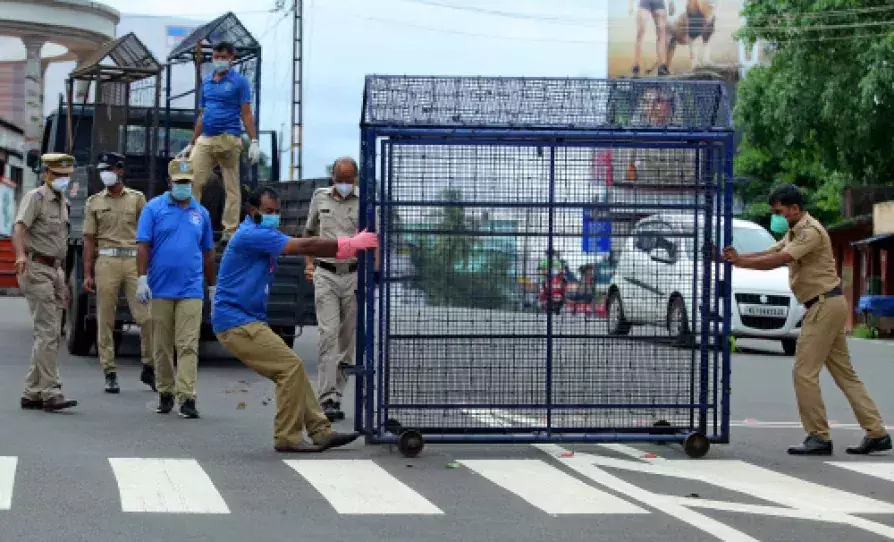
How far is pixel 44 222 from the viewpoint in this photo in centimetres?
1318

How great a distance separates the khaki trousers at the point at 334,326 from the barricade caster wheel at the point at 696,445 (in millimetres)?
2976

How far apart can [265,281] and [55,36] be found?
41121mm

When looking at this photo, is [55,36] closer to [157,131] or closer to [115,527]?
[157,131]

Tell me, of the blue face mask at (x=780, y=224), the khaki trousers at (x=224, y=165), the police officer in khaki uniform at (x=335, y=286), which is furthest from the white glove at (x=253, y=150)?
the blue face mask at (x=780, y=224)

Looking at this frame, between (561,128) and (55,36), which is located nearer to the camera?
(561,128)

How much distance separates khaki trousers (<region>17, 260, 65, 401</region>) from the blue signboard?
4662 millimetres

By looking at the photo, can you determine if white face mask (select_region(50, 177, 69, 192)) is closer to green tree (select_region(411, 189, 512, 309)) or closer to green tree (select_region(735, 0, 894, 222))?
green tree (select_region(411, 189, 512, 309))

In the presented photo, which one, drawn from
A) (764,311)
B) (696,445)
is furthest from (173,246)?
(764,311)

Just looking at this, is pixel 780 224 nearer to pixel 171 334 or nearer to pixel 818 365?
pixel 818 365

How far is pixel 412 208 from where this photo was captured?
10.6 metres

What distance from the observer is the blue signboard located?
10680 millimetres

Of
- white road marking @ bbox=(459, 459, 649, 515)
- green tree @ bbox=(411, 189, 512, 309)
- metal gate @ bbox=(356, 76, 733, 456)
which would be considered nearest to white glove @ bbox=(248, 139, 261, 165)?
metal gate @ bbox=(356, 76, 733, 456)

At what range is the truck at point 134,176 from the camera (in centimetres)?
1739

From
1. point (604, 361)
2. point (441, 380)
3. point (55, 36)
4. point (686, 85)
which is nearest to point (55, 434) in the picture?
point (441, 380)
